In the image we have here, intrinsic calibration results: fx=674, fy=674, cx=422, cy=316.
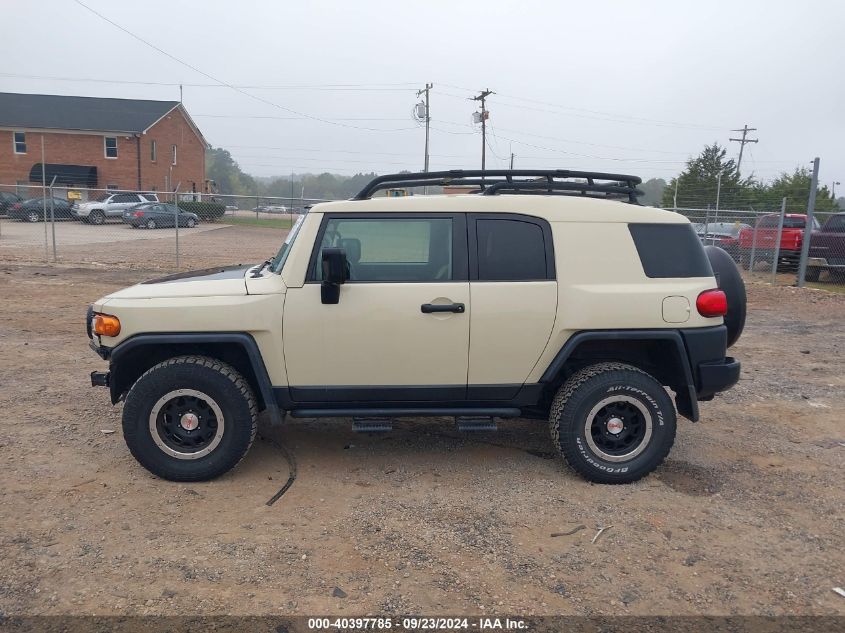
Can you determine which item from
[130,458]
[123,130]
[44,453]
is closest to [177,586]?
[130,458]

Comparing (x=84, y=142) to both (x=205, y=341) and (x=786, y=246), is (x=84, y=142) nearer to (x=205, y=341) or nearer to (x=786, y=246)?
(x=786, y=246)

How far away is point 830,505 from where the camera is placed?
415cm

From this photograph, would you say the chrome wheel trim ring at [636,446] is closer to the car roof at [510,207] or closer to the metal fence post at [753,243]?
the car roof at [510,207]

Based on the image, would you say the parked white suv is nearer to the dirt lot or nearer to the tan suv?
the dirt lot

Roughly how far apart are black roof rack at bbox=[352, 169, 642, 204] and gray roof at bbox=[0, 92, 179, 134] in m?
45.3

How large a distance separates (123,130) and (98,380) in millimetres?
45462

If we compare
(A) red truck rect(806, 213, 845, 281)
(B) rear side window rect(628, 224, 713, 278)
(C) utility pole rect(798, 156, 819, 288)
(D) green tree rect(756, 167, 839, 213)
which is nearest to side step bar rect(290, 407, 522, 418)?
(B) rear side window rect(628, 224, 713, 278)

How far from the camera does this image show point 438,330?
13.9 feet

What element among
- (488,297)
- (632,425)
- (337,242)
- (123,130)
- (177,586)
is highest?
(123,130)

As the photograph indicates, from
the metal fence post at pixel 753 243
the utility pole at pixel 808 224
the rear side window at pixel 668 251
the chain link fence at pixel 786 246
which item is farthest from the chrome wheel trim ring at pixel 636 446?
the metal fence post at pixel 753 243

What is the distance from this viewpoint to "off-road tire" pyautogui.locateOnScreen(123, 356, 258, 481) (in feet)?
13.7

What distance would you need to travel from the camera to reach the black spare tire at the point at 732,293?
15.3 ft

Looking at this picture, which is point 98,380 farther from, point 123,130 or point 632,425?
point 123,130

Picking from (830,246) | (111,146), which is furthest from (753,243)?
(111,146)
